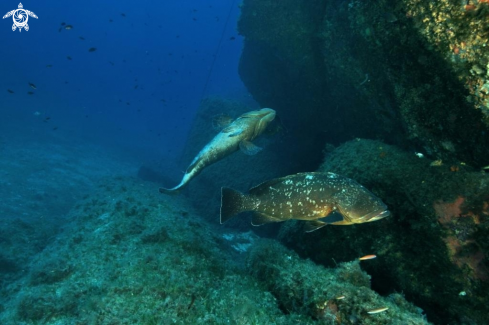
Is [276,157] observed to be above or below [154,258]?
above

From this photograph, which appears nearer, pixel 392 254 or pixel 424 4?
pixel 424 4

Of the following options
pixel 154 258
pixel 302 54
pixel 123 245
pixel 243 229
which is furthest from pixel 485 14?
pixel 243 229

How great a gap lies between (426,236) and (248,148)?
3.16m

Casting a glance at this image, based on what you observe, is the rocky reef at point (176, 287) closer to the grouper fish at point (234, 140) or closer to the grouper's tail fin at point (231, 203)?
the grouper's tail fin at point (231, 203)

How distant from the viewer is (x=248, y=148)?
A: 470 cm

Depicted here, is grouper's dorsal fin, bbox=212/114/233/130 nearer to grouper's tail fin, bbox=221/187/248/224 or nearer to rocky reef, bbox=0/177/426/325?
grouper's tail fin, bbox=221/187/248/224

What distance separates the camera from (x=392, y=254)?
420 centimetres

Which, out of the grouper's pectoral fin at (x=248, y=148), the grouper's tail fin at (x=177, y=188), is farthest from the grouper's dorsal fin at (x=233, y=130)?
the grouper's tail fin at (x=177, y=188)

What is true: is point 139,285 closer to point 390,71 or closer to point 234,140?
point 234,140

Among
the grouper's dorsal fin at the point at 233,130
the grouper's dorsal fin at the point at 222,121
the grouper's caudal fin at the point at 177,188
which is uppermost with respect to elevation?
the grouper's dorsal fin at the point at 222,121

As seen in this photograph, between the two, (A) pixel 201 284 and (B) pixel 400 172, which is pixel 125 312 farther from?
(B) pixel 400 172

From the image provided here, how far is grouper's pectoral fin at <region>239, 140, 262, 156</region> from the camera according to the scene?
4613 mm

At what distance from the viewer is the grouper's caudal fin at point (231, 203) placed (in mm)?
3932

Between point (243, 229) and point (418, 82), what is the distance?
919 centimetres
